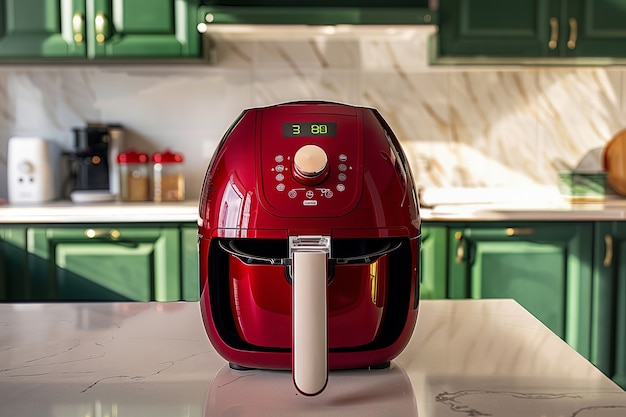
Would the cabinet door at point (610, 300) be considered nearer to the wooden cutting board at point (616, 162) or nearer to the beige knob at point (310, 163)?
the wooden cutting board at point (616, 162)

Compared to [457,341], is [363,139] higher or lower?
higher

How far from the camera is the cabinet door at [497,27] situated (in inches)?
111

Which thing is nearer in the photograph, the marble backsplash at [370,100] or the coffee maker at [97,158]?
the coffee maker at [97,158]

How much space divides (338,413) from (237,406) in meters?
0.10

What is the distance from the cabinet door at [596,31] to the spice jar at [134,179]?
1.70 meters

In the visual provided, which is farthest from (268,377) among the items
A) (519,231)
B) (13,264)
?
(13,264)


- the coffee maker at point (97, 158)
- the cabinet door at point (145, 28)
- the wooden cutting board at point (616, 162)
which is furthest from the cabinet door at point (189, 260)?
the wooden cutting board at point (616, 162)

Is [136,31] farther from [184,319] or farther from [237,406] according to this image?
[237,406]

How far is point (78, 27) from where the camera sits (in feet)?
9.11

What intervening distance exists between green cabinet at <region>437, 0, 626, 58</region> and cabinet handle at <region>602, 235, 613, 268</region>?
72cm

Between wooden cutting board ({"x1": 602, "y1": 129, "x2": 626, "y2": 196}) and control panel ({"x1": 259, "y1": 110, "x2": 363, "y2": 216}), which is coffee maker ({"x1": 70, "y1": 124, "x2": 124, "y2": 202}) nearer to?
wooden cutting board ({"x1": 602, "y1": 129, "x2": 626, "y2": 196})

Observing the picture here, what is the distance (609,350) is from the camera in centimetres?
269

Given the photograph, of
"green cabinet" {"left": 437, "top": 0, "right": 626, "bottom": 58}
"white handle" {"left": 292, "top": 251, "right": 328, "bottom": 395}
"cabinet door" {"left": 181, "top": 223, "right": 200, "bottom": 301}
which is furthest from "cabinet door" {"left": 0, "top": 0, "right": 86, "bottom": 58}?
"white handle" {"left": 292, "top": 251, "right": 328, "bottom": 395}

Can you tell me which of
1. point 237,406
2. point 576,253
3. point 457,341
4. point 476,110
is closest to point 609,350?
point 576,253
